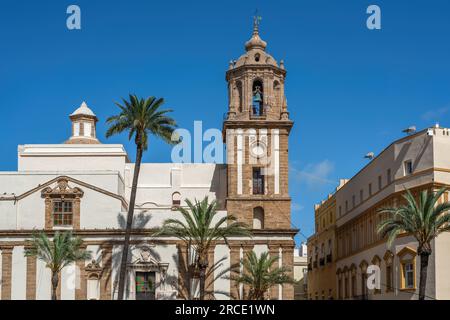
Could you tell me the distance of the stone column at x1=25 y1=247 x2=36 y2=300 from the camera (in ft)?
179

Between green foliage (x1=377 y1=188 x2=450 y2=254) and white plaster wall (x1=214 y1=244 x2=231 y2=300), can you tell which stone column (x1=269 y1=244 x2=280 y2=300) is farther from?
green foliage (x1=377 y1=188 x2=450 y2=254)

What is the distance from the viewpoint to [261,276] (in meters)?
51.6

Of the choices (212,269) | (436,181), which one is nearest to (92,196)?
(212,269)

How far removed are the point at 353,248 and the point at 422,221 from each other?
21.6 meters

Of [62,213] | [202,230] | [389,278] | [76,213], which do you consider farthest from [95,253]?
[389,278]

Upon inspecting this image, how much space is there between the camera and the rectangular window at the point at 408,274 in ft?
150

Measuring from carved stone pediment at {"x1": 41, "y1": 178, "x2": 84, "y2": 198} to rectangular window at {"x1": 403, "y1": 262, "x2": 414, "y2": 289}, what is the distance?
78.8ft

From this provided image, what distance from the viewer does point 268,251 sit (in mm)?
54844

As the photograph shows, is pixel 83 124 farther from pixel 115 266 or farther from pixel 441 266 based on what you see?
pixel 441 266

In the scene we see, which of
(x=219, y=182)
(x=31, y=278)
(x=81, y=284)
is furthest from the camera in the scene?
(x=219, y=182)

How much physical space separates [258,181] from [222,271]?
7425mm

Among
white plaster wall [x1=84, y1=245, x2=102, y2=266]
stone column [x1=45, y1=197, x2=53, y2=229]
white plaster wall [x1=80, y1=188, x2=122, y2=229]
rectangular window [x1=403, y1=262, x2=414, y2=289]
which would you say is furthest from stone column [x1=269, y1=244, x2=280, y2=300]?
stone column [x1=45, y1=197, x2=53, y2=229]

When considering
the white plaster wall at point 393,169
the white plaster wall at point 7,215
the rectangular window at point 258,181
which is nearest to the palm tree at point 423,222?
the white plaster wall at point 393,169
